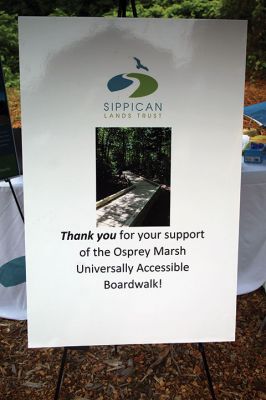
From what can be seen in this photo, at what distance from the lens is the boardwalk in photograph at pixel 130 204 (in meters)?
1.35

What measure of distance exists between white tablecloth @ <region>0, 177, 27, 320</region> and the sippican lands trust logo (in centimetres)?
89

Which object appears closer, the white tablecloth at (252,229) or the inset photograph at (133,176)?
the inset photograph at (133,176)

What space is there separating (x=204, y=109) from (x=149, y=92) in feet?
0.60

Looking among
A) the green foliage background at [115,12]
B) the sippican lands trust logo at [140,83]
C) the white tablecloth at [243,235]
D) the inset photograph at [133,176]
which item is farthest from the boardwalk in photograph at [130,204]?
the green foliage background at [115,12]

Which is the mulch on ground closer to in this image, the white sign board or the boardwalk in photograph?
the white sign board

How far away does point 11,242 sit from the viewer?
6.88 ft

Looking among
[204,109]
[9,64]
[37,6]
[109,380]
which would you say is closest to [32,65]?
[204,109]

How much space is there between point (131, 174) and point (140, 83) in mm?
284

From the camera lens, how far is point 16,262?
2057 millimetres

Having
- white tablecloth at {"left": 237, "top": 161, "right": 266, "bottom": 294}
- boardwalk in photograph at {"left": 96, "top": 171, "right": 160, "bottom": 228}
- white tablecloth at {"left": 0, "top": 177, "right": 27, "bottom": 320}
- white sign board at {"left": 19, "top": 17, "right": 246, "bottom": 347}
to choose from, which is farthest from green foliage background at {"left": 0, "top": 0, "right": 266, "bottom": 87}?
boardwalk in photograph at {"left": 96, "top": 171, "right": 160, "bottom": 228}

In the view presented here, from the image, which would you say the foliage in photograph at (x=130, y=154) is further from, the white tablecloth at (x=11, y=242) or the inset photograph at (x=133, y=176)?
the white tablecloth at (x=11, y=242)

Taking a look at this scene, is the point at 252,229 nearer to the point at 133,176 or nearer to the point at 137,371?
the point at 137,371

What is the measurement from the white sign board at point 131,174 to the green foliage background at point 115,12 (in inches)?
197

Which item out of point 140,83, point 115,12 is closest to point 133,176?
point 140,83
